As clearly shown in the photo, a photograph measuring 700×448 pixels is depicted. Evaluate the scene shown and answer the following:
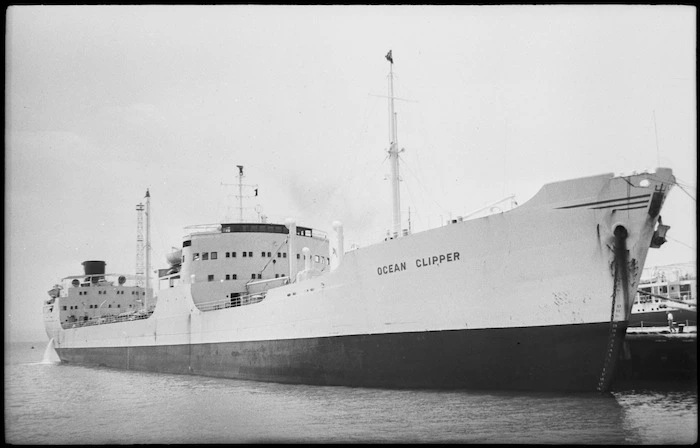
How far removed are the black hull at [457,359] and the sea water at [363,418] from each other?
0.31 meters

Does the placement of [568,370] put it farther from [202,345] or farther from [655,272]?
[655,272]

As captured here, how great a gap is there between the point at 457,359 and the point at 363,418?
271cm

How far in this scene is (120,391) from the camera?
17234mm

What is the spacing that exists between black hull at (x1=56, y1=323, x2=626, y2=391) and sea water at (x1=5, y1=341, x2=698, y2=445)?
0.31 m

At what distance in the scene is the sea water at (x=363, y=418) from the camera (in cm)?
890

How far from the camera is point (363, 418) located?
1021 centimetres

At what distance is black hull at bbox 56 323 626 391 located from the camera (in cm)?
1118

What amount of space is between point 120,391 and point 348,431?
1022 centimetres

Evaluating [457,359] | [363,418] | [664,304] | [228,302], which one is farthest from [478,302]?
[664,304]

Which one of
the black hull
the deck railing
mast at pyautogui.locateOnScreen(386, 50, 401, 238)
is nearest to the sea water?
the black hull

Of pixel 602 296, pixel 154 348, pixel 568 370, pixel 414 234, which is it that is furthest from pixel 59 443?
pixel 154 348

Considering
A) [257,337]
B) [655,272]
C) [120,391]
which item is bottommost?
[120,391]

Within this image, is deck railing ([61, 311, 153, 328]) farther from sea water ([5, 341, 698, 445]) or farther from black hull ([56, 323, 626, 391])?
black hull ([56, 323, 626, 391])

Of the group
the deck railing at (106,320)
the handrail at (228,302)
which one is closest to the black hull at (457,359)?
the handrail at (228,302)
